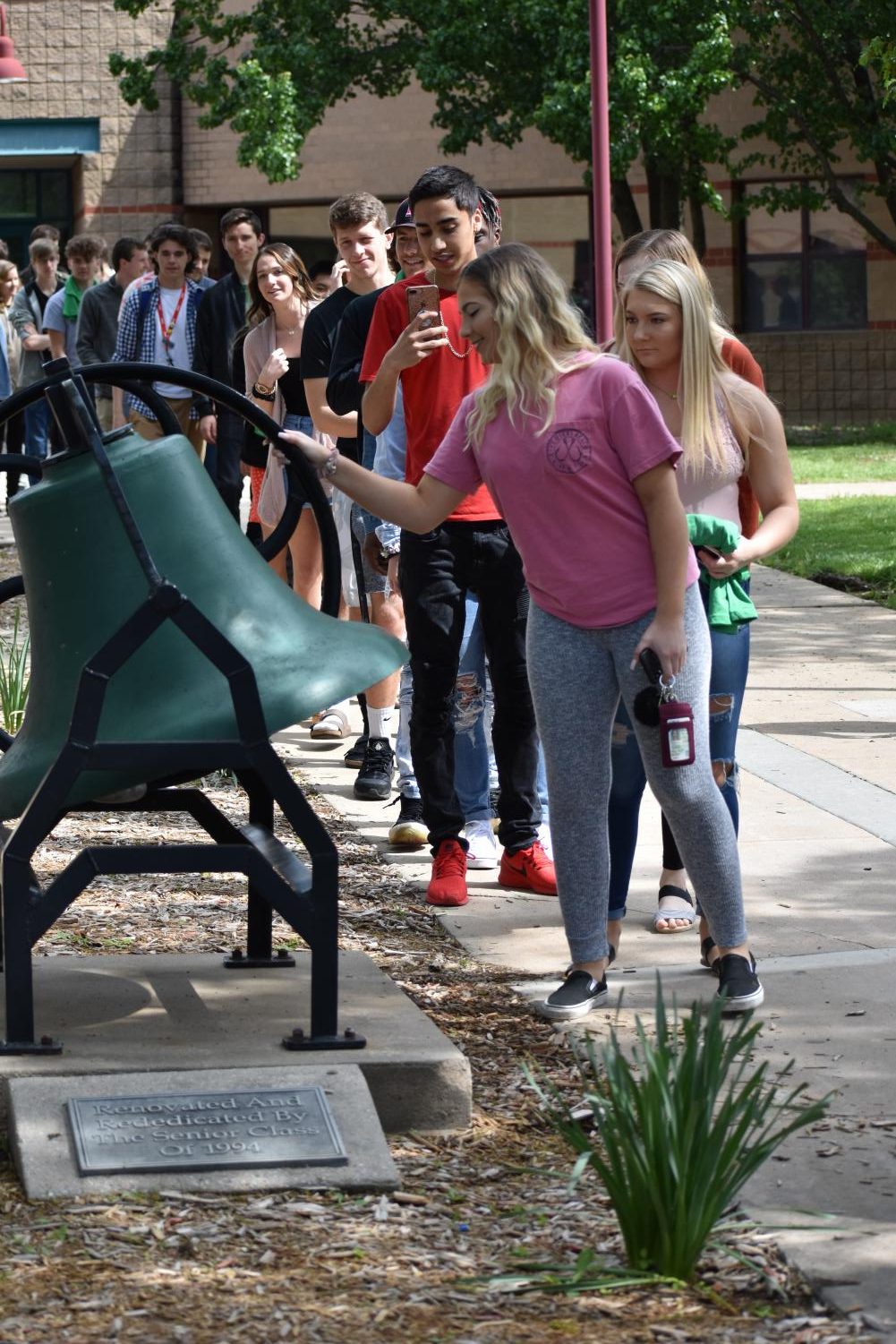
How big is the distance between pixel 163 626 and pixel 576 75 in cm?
2016

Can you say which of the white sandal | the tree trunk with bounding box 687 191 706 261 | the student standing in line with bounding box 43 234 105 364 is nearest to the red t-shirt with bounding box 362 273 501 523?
the white sandal

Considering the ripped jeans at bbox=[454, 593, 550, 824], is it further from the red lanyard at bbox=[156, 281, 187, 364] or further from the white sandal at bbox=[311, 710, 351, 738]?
the red lanyard at bbox=[156, 281, 187, 364]

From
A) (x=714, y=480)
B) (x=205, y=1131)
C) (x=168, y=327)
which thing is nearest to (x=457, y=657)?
(x=714, y=480)

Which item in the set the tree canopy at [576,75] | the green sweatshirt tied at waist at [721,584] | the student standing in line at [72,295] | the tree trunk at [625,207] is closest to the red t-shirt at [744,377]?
the green sweatshirt tied at waist at [721,584]

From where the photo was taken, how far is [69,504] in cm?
390

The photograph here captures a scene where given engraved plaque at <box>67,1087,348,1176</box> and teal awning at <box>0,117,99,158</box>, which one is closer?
engraved plaque at <box>67,1087,348,1176</box>

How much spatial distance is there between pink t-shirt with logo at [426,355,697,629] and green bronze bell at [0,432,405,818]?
1.66 feet

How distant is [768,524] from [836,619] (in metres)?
6.42

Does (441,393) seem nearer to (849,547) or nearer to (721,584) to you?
(721,584)

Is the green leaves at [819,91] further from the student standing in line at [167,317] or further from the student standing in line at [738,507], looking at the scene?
the student standing in line at [738,507]

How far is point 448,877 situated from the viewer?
5.67 meters

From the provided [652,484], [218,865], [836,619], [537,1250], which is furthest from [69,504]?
[836,619]

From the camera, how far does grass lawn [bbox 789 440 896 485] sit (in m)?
19.0

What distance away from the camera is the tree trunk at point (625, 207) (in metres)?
25.5
